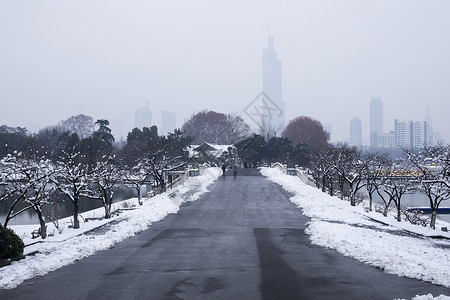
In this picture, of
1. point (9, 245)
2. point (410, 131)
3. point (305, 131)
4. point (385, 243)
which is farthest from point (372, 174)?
point (410, 131)

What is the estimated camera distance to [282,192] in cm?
3622

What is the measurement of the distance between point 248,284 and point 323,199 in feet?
67.9

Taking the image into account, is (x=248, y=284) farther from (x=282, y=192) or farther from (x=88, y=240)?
(x=282, y=192)

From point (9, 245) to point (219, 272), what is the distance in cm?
567

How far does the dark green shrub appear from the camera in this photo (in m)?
11.8

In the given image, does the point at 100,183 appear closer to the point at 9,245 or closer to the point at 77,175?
the point at 77,175

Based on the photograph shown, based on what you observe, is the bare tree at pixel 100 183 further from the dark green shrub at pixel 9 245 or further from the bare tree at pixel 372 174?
the bare tree at pixel 372 174

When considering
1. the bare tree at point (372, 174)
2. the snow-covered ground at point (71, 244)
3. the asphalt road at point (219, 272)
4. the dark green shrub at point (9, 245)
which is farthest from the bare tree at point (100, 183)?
the bare tree at point (372, 174)

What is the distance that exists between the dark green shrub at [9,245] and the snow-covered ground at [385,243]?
30.4ft

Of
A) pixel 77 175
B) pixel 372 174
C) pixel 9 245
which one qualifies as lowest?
pixel 9 245

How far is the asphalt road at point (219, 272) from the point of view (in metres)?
9.28

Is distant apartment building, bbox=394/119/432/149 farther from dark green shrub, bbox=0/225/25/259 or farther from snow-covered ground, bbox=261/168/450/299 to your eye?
dark green shrub, bbox=0/225/25/259

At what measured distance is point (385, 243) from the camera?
14.8m

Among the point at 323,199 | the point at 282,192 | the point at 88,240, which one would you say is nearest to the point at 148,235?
the point at 88,240
